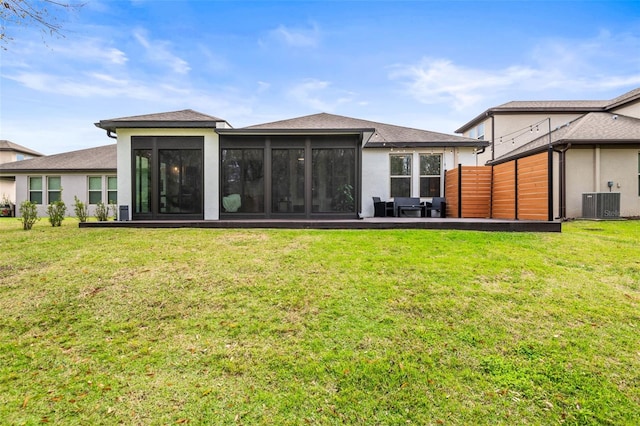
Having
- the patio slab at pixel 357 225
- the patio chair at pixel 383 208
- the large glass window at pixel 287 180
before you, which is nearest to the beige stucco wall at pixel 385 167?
the patio chair at pixel 383 208

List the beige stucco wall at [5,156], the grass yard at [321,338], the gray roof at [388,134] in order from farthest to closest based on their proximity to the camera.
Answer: the beige stucco wall at [5,156], the gray roof at [388,134], the grass yard at [321,338]

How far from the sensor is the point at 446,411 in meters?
2.05

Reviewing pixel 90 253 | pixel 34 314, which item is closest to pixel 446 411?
pixel 34 314

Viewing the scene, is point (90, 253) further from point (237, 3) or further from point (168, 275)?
point (237, 3)

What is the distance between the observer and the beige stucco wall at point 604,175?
11062 millimetres

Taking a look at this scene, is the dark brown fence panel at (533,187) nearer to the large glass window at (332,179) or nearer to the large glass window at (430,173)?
the large glass window at (430,173)

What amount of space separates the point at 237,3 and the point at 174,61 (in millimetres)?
4485

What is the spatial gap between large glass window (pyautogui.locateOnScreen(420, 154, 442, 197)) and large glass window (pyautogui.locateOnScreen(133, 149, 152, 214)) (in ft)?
30.1

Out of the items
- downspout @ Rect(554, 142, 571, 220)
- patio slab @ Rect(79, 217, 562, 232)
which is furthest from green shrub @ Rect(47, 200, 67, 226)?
downspout @ Rect(554, 142, 571, 220)

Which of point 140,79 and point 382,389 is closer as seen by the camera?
Result: point 382,389

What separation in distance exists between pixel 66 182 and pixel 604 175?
24314 mm

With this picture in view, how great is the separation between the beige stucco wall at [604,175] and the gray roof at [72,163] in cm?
2039

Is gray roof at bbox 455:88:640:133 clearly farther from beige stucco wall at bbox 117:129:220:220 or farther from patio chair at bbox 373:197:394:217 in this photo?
beige stucco wall at bbox 117:129:220:220

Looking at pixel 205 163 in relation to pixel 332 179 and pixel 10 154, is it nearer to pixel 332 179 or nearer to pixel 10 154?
pixel 332 179
